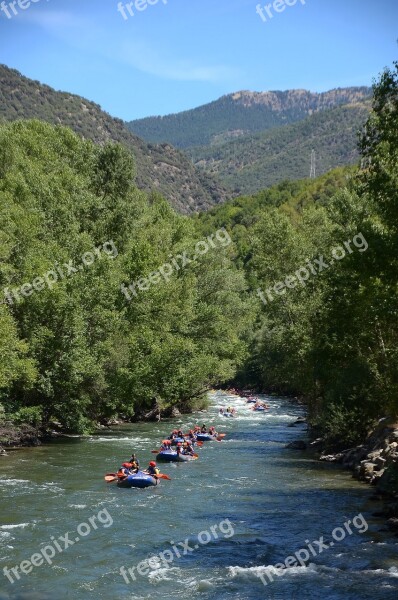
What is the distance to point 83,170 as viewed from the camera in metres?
50.6

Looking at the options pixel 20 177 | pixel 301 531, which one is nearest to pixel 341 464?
pixel 301 531

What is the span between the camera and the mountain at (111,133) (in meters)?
133

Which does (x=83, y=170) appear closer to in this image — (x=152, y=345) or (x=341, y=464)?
(x=152, y=345)

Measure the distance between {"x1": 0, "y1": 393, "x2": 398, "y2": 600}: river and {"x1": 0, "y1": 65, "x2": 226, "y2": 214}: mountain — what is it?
99209 mm

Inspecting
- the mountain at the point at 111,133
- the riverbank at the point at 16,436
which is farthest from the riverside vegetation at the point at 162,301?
the mountain at the point at 111,133

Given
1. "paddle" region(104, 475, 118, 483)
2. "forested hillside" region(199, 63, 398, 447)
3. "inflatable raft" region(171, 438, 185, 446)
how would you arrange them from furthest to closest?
"inflatable raft" region(171, 438, 185, 446), "paddle" region(104, 475, 118, 483), "forested hillside" region(199, 63, 398, 447)

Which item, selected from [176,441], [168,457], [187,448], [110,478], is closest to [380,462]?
[168,457]

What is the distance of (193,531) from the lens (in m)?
17.9

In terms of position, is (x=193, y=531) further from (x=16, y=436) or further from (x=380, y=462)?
(x=16, y=436)

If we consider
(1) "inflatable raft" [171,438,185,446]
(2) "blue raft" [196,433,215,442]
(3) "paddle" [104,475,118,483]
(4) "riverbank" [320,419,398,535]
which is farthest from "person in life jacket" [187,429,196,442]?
(3) "paddle" [104,475,118,483]

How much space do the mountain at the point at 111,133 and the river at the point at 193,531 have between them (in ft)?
325

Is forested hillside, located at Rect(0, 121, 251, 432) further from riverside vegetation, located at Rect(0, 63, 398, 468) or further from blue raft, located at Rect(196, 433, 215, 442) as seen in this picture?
blue raft, located at Rect(196, 433, 215, 442)

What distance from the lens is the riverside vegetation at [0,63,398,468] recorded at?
25.0m

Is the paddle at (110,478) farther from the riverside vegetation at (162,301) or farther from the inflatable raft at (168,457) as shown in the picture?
the riverside vegetation at (162,301)
